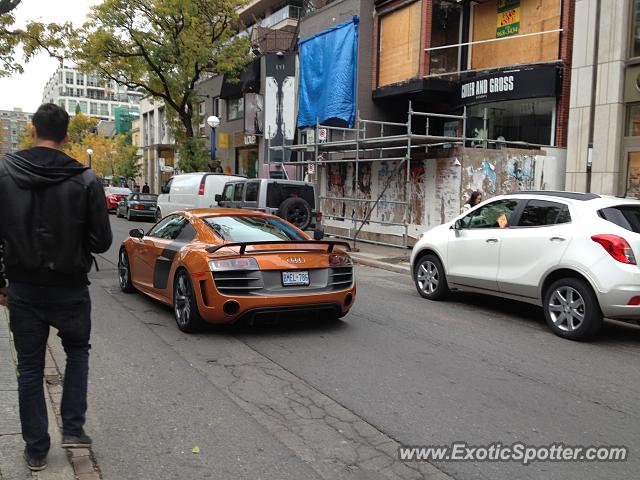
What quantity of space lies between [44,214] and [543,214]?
20.3 ft

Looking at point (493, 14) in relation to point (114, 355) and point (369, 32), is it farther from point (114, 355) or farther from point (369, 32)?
point (114, 355)

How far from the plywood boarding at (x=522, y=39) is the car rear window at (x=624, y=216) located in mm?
11353

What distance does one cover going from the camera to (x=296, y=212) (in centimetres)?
1423

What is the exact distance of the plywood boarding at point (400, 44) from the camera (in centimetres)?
1973

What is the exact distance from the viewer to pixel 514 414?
4516 millimetres

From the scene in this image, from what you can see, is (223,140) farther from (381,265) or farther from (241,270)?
(241,270)

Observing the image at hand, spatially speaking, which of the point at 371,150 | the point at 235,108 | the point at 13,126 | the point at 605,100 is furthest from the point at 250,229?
the point at 13,126

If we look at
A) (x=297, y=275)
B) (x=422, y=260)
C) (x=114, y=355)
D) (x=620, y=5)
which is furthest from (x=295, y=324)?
(x=620, y=5)

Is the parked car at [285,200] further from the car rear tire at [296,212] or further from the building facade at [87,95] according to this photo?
the building facade at [87,95]

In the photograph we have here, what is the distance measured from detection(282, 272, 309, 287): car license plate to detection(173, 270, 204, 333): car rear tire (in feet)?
3.23

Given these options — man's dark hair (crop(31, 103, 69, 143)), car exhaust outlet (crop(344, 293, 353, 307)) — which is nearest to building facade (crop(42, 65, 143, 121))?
car exhaust outlet (crop(344, 293, 353, 307))

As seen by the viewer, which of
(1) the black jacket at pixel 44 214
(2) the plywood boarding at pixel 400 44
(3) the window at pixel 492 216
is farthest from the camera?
(2) the plywood boarding at pixel 400 44

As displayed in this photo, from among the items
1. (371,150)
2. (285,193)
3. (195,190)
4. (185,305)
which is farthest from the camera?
(195,190)

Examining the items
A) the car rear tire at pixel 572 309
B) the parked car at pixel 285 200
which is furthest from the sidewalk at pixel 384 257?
the car rear tire at pixel 572 309
